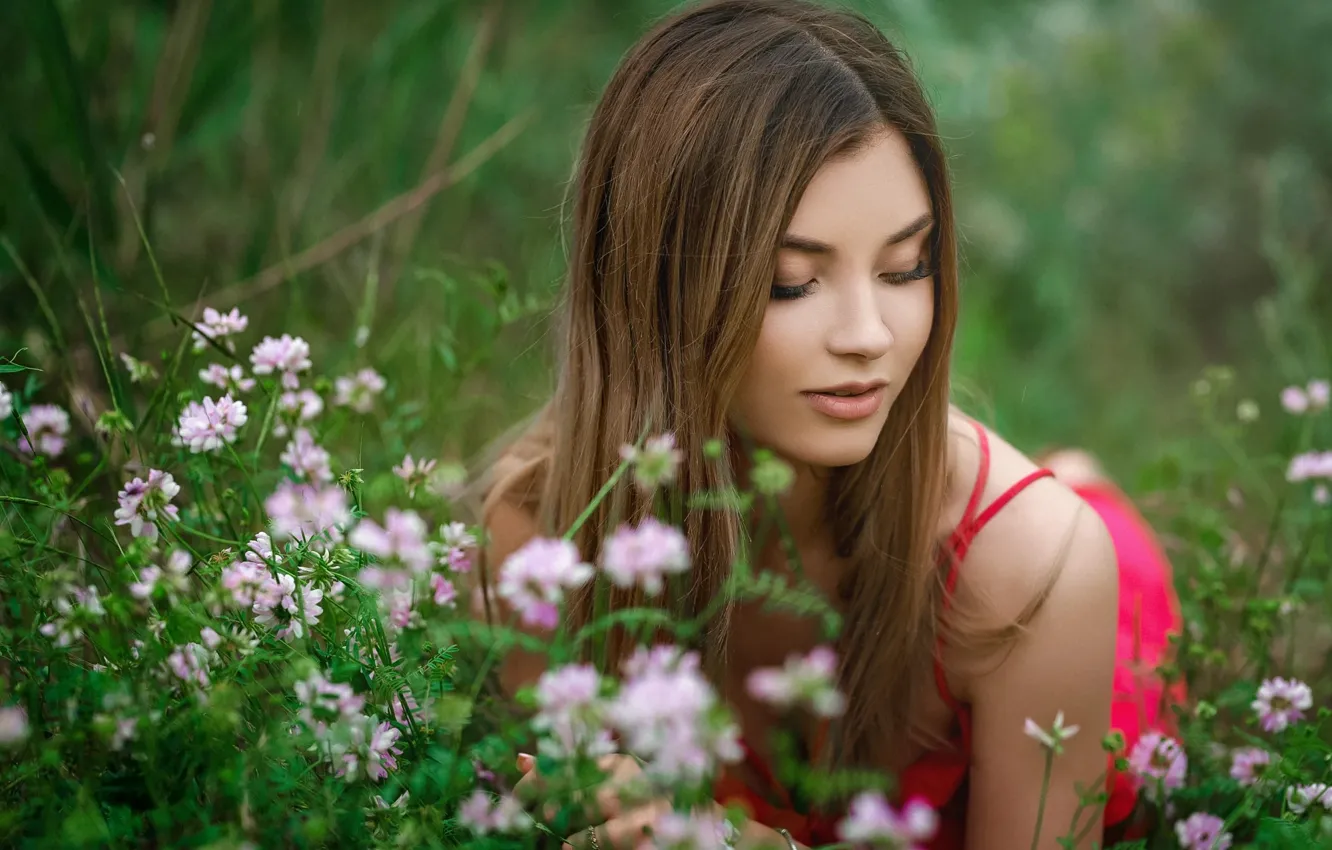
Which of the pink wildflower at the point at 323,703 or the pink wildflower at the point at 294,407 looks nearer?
the pink wildflower at the point at 323,703

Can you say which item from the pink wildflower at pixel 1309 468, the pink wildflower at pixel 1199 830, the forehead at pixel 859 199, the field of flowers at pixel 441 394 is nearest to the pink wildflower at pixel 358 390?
the field of flowers at pixel 441 394

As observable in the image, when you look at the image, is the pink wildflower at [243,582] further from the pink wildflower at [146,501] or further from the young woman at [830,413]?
the young woman at [830,413]

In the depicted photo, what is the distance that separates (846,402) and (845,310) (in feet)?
0.35

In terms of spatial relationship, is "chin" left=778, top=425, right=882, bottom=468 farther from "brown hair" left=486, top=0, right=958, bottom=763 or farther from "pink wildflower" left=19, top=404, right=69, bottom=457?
"pink wildflower" left=19, top=404, right=69, bottom=457

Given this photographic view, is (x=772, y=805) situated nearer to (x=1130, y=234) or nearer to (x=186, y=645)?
(x=186, y=645)

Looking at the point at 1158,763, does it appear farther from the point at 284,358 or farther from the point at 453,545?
the point at 284,358

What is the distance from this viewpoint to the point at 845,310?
1347 mm

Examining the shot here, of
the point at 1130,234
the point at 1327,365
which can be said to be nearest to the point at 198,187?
→ the point at 1327,365

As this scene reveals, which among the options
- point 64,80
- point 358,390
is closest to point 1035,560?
point 358,390

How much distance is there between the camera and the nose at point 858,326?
1.33m

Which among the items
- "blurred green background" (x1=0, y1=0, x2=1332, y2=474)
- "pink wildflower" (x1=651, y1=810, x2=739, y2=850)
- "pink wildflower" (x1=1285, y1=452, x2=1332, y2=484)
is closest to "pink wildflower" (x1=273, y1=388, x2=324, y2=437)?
"blurred green background" (x1=0, y1=0, x2=1332, y2=474)

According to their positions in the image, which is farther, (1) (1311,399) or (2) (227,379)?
(1) (1311,399)

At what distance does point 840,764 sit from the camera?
166 cm

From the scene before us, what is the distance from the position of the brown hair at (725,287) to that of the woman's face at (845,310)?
28 mm
